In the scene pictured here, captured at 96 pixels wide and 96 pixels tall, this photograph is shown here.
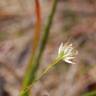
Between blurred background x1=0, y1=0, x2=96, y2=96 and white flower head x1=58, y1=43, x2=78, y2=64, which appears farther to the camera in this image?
blurred background x1=0, y1=0, x2=96, y2=96

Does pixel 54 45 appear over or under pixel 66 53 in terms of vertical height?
over

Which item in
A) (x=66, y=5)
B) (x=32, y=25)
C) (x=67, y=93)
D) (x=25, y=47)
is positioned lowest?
(x=67, y=93)

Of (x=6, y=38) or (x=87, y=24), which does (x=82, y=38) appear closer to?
(x=87, y=24)

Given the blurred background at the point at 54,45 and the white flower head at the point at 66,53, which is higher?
the blurred background at the point at 54,45

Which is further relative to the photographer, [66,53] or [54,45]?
[54,45]

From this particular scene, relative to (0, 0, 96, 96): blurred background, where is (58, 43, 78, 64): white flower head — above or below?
below

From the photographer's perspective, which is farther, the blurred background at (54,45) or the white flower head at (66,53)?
the blurred background at (54,45)

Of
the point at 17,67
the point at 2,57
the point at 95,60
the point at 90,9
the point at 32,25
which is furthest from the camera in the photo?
the point at 90,9

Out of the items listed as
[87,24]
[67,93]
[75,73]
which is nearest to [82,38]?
[87,24]
